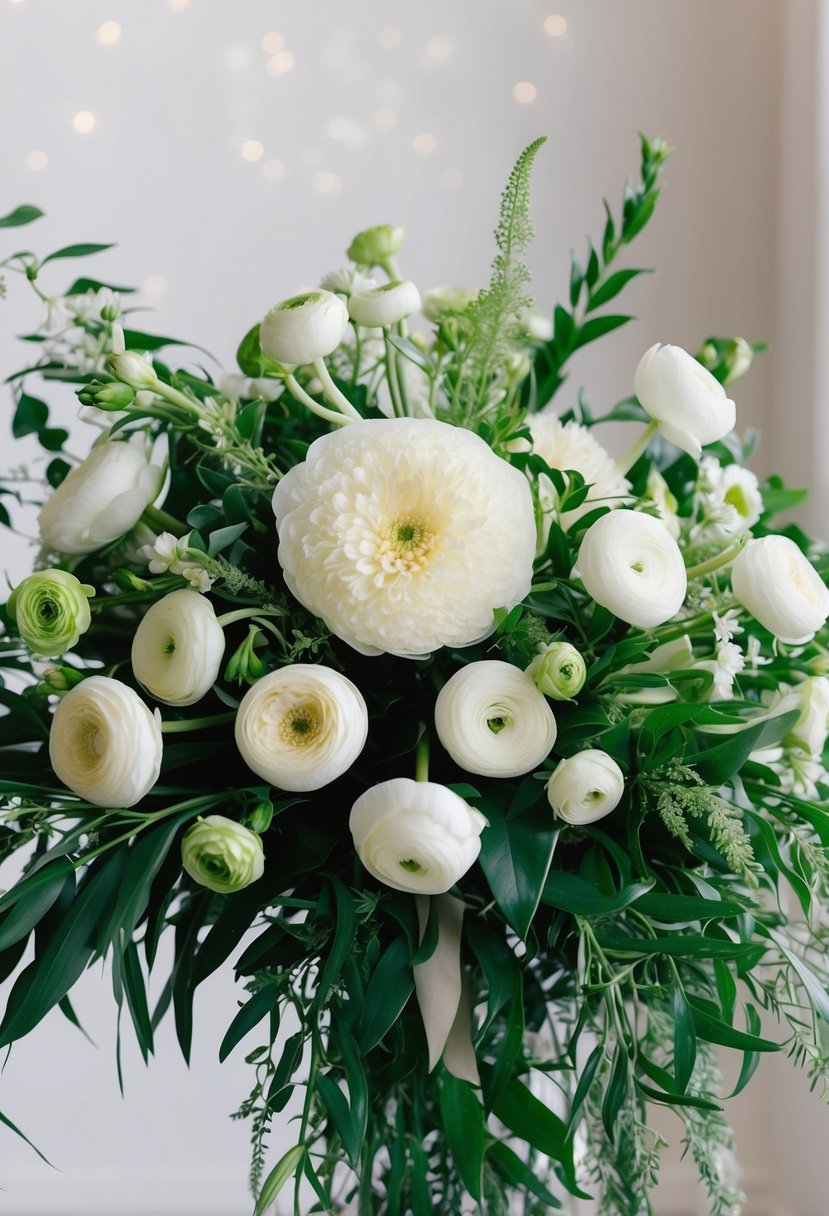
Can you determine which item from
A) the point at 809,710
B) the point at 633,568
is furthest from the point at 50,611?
the point at 809,710

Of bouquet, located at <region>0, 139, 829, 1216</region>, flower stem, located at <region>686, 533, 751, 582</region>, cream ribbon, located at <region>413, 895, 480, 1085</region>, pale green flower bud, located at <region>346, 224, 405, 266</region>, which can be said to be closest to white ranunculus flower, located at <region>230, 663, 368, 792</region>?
bouquet, located at <region>0, 139, 829, 1216</region>

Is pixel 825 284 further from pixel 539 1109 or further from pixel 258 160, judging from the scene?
pixel 539 1109

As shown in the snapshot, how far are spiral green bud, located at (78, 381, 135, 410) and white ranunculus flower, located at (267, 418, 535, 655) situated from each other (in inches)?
3.7

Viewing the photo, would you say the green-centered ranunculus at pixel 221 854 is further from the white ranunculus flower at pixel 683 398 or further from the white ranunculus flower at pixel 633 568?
the white ranunculus flower at pixel 683 398

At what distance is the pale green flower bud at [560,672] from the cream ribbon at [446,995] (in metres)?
0.13

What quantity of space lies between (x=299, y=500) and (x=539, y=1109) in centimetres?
33

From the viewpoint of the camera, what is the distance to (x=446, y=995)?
52 centimetres

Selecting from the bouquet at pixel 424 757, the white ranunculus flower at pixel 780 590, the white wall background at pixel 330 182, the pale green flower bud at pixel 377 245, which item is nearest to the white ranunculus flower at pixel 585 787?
the bouquet at pixel 424 757

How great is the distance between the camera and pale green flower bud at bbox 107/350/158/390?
55cm

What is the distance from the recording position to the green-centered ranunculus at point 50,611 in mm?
514

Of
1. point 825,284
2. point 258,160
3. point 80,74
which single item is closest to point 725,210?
point 825,284

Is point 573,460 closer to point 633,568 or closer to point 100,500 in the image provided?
point 633,568

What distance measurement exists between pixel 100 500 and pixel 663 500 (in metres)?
0.35

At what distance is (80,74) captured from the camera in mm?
1069
